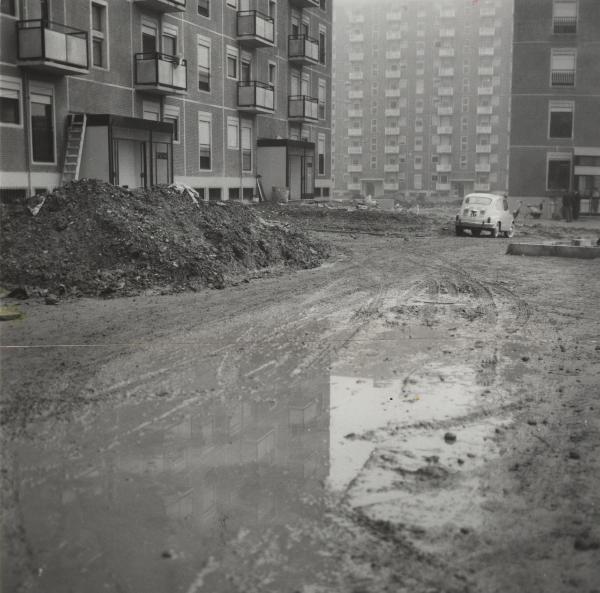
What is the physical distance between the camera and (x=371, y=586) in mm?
3789

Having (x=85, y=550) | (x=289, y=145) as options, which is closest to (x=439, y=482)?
(x=85, y=550)

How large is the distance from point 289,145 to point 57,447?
3805 cm

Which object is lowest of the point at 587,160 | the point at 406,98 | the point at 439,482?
the point at 439,482

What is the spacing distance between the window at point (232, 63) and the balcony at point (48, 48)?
45.1 feet

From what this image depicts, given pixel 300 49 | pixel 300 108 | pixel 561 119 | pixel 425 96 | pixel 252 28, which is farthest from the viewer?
pixel 425 96

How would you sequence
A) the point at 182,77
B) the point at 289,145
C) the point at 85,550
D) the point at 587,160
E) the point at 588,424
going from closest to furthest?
the point at 85,550, the point at 588,424, the point at 182,77, the point at 289,145, the point at 587,160

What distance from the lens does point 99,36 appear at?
28891mm

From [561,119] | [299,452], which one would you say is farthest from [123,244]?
[561,119]

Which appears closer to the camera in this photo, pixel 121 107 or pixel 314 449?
pixel 314 449

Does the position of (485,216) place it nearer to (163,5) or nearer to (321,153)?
(163,5)

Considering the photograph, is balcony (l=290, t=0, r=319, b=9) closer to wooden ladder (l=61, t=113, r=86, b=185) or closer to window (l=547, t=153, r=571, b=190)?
window (l=547, t=153, r=571, b=190)

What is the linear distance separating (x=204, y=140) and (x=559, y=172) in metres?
23.3

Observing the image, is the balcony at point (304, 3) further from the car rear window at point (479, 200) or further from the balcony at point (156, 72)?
the car rear window at point (479, 200)

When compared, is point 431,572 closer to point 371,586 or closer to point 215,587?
point 371,586
